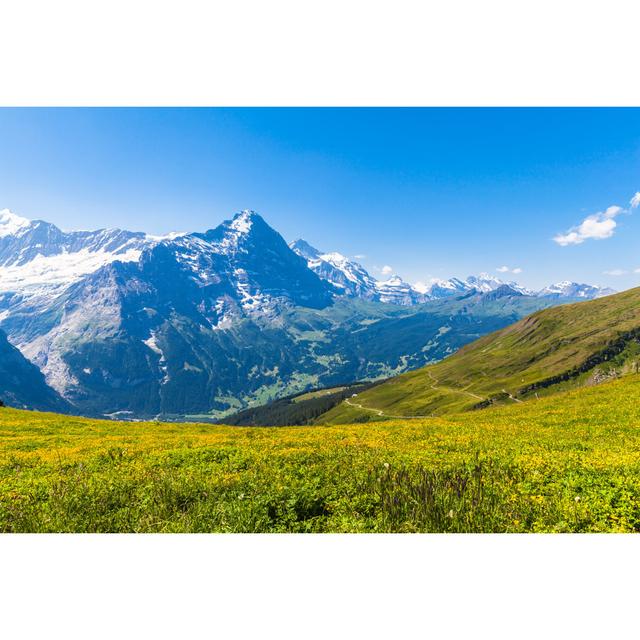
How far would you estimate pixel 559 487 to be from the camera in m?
9.41

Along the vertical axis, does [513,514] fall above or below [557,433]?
above

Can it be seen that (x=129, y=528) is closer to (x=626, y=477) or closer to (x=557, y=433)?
(x=626, y=477)

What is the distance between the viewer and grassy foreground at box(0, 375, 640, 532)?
776cm

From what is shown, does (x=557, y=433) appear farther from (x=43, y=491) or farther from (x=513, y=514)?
(x=43, y=491)

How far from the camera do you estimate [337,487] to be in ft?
32.1

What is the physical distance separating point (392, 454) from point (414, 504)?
582cm

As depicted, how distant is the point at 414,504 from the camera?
8.13 metres

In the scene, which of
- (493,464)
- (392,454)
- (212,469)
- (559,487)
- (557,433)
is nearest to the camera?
(559,487)

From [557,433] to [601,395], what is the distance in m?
14.9

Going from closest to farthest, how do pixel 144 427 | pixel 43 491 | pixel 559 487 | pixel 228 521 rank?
pixel 228 521 → pixel 559 487 → pixel 43 491 → pixel 144 427

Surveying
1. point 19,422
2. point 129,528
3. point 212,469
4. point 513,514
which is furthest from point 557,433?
point 19,422

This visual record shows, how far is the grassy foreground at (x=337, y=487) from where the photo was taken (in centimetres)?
776

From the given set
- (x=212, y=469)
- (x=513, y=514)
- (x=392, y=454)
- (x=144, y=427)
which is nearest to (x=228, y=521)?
(x=212, y=469)

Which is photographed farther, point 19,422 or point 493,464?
point 19,422
